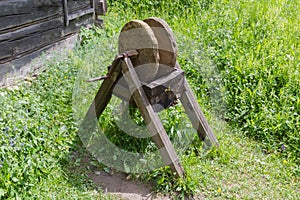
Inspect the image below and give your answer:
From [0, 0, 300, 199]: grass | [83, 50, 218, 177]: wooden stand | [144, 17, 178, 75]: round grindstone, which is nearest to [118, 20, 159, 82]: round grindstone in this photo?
[83, 50, 218, 177]: wooden stand

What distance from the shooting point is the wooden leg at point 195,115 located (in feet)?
12.0

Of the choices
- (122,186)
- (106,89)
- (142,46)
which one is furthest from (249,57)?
(122,186)

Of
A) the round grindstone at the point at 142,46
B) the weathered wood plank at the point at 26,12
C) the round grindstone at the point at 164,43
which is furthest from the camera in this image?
the weathered wood plank at the point at 26,12

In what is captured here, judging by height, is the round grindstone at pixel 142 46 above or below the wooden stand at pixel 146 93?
above

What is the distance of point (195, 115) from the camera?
146 inches

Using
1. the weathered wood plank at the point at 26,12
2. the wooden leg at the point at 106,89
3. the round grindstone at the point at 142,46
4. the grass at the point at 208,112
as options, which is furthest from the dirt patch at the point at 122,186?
the weathered wood plank at the point at 26,12

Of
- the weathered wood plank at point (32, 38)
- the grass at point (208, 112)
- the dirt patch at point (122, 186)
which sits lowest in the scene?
the dirt patch at point (122, 186)

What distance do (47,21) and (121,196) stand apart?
2727mm

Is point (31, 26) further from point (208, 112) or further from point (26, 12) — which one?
point (208, 112)

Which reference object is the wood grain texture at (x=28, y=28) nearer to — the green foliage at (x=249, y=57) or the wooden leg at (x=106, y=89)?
the wooden leg at (x=106, y=89)

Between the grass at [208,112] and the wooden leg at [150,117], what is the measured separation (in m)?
0.18

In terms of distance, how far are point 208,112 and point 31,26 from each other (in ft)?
8.07

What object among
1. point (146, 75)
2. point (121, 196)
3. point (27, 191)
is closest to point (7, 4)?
point (146, 75)

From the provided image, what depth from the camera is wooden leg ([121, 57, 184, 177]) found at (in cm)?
314
